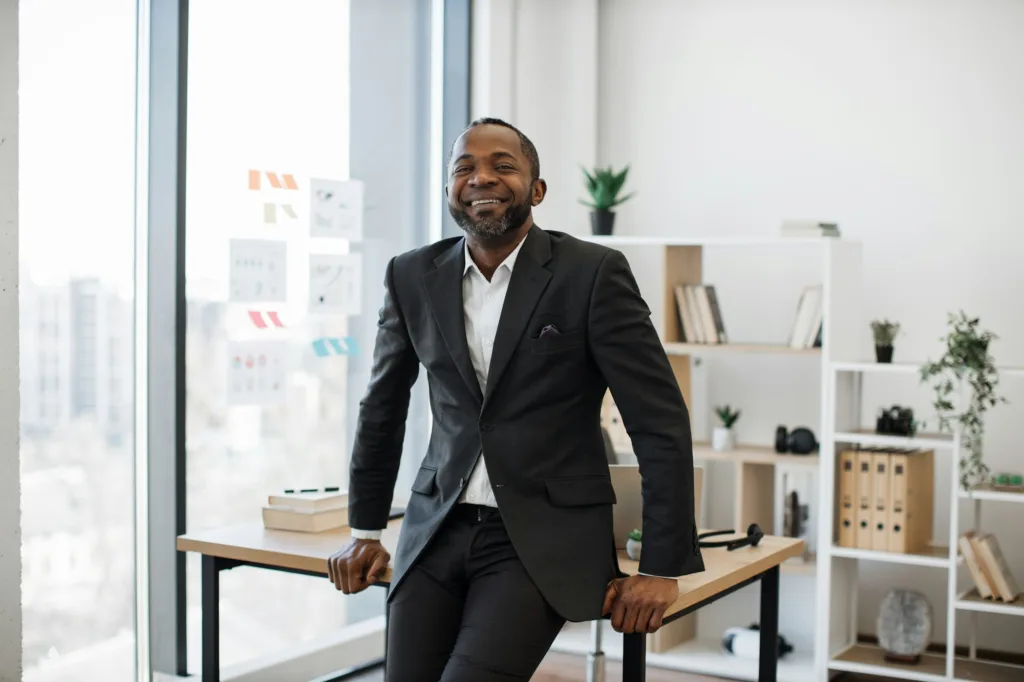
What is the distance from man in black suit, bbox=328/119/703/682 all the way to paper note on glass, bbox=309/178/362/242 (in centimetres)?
230

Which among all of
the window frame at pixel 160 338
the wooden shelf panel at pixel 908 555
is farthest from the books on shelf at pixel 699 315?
the window frame at pixel 160 338

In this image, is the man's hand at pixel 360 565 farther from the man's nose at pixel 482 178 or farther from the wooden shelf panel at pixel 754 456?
the wooden shelf panel at pixel 754 456

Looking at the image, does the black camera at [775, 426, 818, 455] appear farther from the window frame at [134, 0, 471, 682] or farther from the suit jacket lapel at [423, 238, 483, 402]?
the suit jacket lapel at [423, 238, 483, 402]

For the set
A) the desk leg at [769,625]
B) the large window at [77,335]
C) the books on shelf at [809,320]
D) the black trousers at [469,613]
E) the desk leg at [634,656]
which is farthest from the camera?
the books on shelf at [809,320]

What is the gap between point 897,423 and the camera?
415 cm

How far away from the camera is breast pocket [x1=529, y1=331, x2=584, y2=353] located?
203 cm

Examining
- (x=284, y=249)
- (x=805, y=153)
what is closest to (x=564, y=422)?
(x=284, y=249)

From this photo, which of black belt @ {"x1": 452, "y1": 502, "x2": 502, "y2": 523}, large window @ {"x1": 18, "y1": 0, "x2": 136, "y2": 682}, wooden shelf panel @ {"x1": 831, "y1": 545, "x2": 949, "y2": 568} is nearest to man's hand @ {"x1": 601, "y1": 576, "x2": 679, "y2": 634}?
black belt @ {"x1": 452, "y1": 502, "x2": 502, "y2": 523}

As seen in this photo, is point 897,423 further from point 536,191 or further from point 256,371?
point 536,191

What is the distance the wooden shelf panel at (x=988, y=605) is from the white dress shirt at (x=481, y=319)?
8.29 ft

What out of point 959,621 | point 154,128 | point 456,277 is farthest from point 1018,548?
point 154,128

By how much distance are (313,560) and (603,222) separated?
8.43ft

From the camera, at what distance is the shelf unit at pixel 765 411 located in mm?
4254

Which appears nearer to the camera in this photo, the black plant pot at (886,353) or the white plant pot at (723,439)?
the black plant pot at (886,353)
